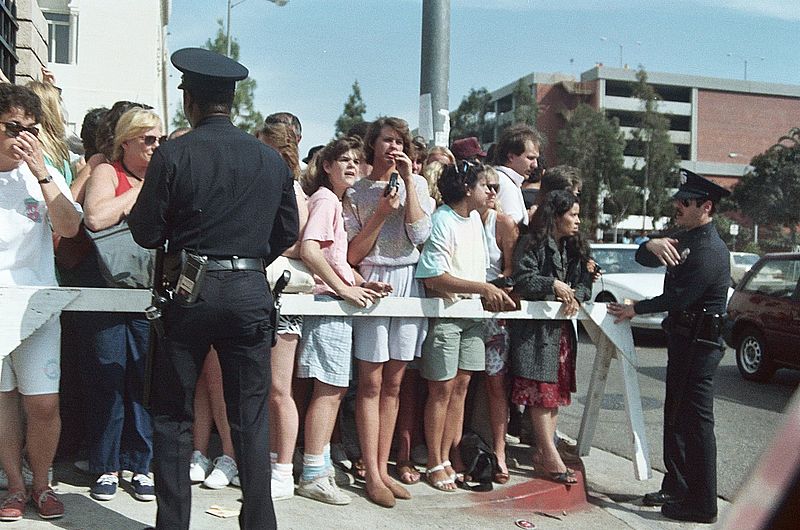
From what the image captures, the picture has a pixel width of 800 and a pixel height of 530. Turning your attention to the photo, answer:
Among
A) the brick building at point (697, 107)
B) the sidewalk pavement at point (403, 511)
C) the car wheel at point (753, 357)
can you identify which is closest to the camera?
the sidewalk pavement at point (403, 511)

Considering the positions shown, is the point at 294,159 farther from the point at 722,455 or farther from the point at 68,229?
the point at 722,455

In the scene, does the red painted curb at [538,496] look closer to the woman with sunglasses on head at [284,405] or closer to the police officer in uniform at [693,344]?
the police officer in uniform at [693,344]

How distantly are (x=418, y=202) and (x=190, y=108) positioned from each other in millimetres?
1481

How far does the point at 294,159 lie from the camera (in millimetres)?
4953

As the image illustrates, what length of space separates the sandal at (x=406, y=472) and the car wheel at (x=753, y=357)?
741 centimetres

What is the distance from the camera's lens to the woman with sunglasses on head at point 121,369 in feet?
14.3

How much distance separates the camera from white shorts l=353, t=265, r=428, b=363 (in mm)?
4848

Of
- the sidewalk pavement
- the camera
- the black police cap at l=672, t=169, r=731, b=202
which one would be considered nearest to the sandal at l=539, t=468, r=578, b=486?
the sidewalk pavement

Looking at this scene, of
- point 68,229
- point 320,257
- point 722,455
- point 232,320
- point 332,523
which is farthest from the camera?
point 722,455

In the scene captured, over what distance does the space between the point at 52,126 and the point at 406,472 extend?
106 inches

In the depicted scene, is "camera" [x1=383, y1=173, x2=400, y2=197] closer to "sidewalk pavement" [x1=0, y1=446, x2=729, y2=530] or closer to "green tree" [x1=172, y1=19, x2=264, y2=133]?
"sidewalk pavement" [x1=0, y1=446, x2=729, y2=530]

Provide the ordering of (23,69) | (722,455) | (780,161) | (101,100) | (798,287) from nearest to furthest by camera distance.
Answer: (722,455)
(23,69)
(798,287)
(101,100)
(780,161)

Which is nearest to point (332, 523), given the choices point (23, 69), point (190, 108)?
point (190, 108)

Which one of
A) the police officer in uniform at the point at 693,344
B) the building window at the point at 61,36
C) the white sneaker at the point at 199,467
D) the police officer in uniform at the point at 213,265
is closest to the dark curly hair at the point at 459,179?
the police officer in uniform at the point at 693,344
